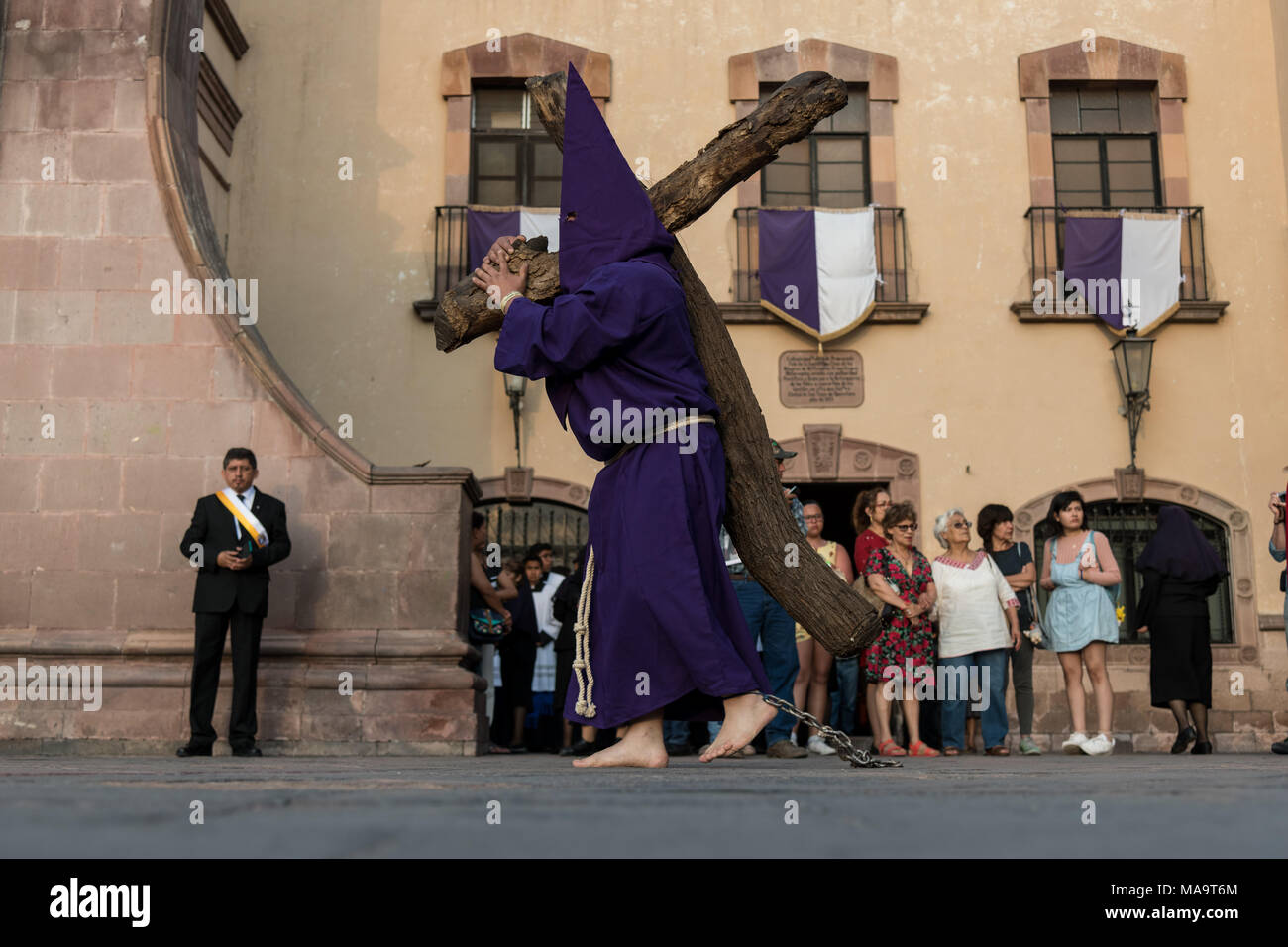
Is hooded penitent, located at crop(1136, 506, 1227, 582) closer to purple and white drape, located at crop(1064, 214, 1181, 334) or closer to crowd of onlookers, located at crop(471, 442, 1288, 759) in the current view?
crowd of onlookers, located at crop(471, 442, 1288, 759)

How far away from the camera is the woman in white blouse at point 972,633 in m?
9.69

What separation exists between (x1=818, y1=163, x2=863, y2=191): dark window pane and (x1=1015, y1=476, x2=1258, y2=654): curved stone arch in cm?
377

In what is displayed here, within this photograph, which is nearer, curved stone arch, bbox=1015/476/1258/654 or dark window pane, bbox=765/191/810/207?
curved stone arch, bbox=1015/476/1258/654

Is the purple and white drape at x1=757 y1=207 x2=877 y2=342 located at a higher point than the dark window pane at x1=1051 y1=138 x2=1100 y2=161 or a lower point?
lower

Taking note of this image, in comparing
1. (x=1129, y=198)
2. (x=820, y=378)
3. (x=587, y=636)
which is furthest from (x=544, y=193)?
(x=587, y=636)

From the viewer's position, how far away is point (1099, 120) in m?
15.4

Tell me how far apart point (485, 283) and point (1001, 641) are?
555 centimetres

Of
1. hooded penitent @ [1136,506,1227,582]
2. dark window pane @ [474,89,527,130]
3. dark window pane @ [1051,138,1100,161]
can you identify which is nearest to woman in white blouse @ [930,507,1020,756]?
hooded penitent @ [1136,506,1227,582]

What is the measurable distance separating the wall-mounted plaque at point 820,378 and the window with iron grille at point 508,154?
2986 millimetres

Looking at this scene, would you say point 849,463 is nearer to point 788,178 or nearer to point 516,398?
point 788,178

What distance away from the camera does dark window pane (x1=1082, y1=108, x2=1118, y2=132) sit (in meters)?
15.3

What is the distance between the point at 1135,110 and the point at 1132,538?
4.60 m
